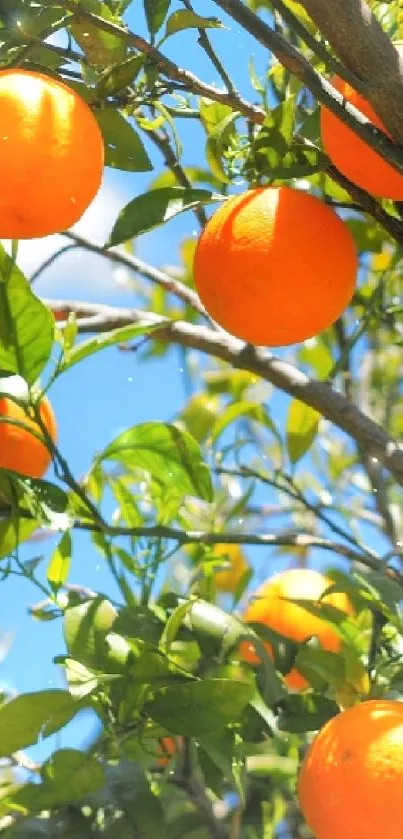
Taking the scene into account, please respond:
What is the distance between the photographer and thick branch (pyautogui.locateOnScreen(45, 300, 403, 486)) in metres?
0.96

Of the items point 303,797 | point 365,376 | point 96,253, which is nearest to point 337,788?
point 303,797

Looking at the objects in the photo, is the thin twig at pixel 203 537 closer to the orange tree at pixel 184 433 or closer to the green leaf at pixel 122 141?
the orange tree at pixel 184 433

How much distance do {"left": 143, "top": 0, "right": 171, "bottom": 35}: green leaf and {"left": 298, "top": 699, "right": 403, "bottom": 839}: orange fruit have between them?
0.47 metres

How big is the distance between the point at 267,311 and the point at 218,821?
484 millimetres

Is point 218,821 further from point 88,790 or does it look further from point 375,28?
point 375,28

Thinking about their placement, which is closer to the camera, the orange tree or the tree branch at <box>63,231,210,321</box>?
the orange tree

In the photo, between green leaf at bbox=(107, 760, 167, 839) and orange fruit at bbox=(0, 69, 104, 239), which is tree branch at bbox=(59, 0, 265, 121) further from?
green leaf at bbox=(107, 760, 167, 839)

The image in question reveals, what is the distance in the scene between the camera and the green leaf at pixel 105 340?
0.76 m

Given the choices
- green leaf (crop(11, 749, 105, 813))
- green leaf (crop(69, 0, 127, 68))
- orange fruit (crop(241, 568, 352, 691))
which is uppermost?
green leaf (crop(69, 0, 127, 68))

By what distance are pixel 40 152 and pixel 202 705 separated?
0.37 meters

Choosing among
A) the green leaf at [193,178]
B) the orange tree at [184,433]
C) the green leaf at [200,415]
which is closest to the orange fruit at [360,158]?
the orange tree at [184,433]

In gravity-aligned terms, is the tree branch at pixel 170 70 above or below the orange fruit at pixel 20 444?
above

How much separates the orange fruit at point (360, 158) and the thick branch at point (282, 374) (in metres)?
0.34

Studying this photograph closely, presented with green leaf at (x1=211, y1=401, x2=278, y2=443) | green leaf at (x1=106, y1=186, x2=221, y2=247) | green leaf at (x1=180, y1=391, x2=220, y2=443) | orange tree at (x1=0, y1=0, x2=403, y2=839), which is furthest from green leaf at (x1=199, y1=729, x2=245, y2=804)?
green leaf at (x1=180, y1=391, x2=220, y2=443)
